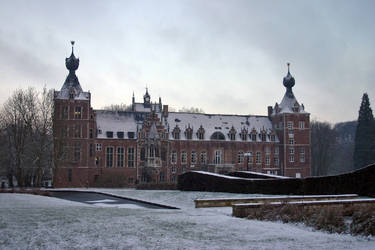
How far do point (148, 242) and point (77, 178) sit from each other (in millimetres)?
53057

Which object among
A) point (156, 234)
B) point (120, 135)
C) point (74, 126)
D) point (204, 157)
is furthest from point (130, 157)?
point (156, 234)

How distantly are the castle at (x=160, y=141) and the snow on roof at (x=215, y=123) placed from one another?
168 millimetres

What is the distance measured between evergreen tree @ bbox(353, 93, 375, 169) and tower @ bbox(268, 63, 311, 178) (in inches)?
339

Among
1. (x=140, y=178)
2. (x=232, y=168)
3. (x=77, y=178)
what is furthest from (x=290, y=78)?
(x=77, y=178)

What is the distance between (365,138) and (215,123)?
25910 mm

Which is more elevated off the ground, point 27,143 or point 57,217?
point 27,143

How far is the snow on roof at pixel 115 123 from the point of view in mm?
66500

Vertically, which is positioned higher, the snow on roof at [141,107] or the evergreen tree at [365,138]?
the snow on roof at [141,107]

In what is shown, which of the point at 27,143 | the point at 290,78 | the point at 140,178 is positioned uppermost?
the point at 290,78

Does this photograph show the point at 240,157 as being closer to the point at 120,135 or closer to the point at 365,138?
the point at 120,135

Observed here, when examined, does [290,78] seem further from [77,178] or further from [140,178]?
[77,178]

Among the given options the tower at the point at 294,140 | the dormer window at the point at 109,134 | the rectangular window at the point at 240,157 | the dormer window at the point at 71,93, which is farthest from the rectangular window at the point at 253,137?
the dormer window at the point at 71,93

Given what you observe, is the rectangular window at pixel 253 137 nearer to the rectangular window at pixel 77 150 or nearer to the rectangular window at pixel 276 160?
the rectangular window at pixel 276 160

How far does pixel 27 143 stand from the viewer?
57.3 metres
